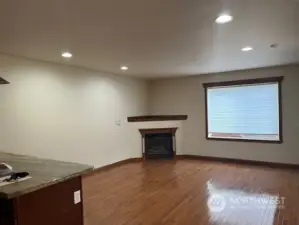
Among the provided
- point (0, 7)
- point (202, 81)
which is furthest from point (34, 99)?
point (202, 81)

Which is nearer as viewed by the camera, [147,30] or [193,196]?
[147,30]

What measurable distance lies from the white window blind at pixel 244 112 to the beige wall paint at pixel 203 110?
7.2 inches

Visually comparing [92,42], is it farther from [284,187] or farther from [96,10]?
[284,187]

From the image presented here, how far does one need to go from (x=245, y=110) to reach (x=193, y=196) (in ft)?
10.0

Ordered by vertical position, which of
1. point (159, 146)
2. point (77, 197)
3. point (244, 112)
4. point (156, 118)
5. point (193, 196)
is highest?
point (244, 112)

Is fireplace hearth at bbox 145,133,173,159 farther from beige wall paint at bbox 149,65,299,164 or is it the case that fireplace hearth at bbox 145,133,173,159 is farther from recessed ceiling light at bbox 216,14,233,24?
recessed ceiling light at bbox 216,14,233,24

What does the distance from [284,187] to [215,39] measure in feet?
9.17

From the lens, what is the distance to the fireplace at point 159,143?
23.2 feet

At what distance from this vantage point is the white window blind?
5.90m

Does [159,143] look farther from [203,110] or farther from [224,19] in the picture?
[224,19]

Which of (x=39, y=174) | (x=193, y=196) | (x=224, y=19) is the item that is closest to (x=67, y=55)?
(x=39, y=174)

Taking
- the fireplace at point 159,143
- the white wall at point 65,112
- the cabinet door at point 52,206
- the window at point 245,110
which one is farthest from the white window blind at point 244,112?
the cabinet door at point 52,206

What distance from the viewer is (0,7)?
2.22 metres

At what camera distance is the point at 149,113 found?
25.4ft
